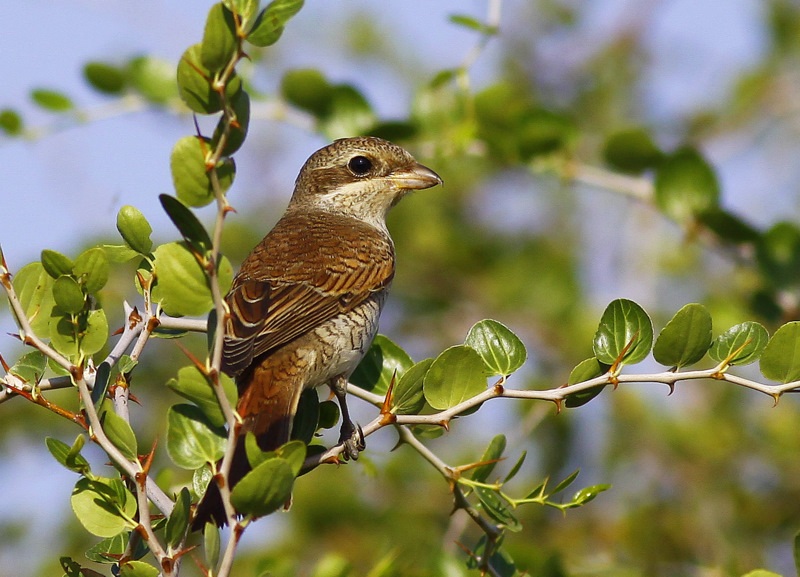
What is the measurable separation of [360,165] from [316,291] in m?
1.12

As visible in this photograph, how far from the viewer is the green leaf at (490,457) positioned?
2.58 meters

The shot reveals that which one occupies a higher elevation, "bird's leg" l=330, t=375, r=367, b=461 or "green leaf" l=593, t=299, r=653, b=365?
"green leaf" l=593, t=299, r=653, b=365

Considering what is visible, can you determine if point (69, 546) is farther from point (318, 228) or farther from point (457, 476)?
point (457, 476)

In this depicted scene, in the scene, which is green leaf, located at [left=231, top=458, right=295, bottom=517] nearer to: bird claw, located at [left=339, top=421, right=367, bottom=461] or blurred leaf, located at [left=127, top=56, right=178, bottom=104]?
bird claw, located at [left=339, top=421, right=367, bottom=461]

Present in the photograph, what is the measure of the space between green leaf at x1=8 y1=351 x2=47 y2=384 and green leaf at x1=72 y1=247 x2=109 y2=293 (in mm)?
242

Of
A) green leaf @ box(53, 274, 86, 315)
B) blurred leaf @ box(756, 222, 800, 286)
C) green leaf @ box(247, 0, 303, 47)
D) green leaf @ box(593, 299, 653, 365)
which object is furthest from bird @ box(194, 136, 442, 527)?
blurred leaf @ box(756, 222, 800, 286)

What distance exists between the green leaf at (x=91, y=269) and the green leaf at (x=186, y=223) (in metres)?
0.39

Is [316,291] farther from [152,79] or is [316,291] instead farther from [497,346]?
[152,79]

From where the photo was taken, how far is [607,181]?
14.0 ft

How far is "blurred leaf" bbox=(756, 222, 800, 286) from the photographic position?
3.91 m

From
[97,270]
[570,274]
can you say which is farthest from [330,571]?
[570,274]

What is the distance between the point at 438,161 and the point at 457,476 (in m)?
2.07

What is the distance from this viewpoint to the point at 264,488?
1923 millimetres

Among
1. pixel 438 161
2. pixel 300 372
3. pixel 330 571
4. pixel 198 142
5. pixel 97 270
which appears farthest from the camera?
pixel 438 161
